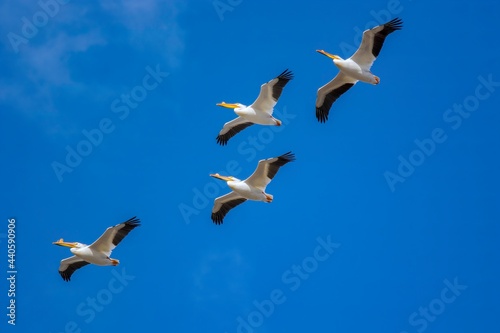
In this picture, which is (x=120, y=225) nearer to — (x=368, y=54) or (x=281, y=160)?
(x=281, y=160)

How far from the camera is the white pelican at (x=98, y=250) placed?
31.3 m

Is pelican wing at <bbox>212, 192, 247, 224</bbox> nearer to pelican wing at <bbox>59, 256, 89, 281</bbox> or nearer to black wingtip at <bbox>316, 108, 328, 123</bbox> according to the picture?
black wingtip at <bbox>316, 108, 328, 123</bbox>

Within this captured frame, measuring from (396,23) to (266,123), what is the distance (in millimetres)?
5150

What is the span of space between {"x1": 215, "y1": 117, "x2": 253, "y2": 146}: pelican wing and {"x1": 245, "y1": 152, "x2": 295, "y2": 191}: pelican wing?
285 centimetres

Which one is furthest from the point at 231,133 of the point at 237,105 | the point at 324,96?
the point at 324,96

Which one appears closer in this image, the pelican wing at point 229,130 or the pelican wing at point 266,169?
the pelican wing at point 266,169

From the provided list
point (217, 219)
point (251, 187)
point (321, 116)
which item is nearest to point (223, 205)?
point (217, 219)

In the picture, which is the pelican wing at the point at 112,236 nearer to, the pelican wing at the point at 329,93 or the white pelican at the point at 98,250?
the white pelican at the point at 98,250

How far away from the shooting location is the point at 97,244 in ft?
104

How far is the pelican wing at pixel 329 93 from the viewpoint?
3288cm

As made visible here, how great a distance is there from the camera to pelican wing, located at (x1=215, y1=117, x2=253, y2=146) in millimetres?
35000

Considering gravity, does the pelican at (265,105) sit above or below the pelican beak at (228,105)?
below

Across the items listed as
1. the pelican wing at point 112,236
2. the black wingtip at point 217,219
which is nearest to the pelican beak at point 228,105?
the black wingtip at point 217,219

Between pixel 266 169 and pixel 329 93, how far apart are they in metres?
3.01
